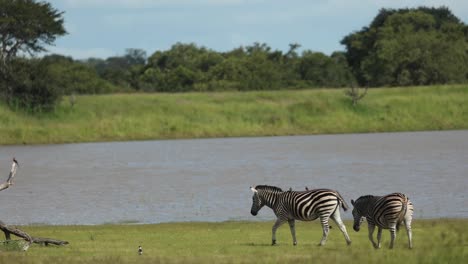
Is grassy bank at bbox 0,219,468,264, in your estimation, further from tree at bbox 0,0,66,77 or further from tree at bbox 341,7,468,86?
tree at bbox 341,7,468,86

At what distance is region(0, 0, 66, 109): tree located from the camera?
199 feet

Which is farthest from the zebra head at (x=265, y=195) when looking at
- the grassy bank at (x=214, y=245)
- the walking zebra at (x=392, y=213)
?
the walking zebra at (x=392, y=213)

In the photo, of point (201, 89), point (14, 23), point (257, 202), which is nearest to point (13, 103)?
point (14, 23)

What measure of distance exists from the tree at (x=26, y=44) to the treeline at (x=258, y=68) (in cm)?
6

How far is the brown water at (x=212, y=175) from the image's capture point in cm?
2562

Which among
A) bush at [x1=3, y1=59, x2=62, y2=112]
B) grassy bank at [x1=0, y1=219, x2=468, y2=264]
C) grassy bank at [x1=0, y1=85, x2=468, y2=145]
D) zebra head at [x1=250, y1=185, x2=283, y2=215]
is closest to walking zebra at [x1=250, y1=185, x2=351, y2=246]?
zebra head at [x1=250, y1=185, x2=283, y2=215]

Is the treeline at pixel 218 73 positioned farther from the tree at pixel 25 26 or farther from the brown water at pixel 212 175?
the brown water at pixel 212 175

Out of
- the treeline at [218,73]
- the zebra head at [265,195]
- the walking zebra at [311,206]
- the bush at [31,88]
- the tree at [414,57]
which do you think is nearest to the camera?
the walking zebra at [311,206]

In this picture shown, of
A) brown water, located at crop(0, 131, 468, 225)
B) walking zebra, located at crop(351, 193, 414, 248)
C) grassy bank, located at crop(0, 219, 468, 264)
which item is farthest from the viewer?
brown water, located at crop(0, 131, 468, 225)

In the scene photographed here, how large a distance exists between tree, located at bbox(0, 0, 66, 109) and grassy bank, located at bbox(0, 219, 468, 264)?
38.9m

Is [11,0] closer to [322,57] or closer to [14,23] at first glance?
[14,23]

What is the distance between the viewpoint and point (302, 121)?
60219mm

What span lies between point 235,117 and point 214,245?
1686 inches

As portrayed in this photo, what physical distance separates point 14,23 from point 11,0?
2.10m
